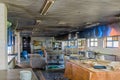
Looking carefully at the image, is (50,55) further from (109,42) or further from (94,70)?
(94,70)

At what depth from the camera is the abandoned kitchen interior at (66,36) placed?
5043 millimetres

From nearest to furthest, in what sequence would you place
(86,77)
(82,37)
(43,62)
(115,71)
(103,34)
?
(115,71), (86,77), (103,34), (43,62), (82,37)

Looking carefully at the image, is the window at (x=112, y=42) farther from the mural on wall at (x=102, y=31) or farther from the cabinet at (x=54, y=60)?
the cabinet at (x=54, y=60)

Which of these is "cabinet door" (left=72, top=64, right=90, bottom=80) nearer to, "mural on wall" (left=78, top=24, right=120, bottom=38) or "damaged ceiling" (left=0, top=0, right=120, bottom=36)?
"damaged ceiling" (left=0, top=0, right=120, bottom=36)

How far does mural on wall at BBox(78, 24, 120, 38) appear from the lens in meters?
9.88

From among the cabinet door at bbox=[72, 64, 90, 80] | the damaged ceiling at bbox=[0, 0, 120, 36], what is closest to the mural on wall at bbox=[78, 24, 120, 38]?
the damaged ceiling at bbox=[0, 0, 120, 36]

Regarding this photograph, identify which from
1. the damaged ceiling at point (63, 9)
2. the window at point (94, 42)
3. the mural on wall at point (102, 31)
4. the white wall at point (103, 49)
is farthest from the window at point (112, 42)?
the damaged ceiling at point (63, 9)

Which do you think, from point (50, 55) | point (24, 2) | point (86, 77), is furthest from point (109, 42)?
point (24, 2)

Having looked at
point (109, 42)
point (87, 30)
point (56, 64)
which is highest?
point (87, 30)

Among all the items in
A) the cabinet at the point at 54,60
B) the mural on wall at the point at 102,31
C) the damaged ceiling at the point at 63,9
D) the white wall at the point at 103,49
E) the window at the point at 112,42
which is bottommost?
the cabinet at the point at 54,60

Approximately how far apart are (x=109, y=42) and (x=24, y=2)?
Answer: 23.8 ft

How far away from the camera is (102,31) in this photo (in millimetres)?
11289

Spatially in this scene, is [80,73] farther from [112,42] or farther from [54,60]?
[54,60]

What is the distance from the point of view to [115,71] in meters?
4.88
